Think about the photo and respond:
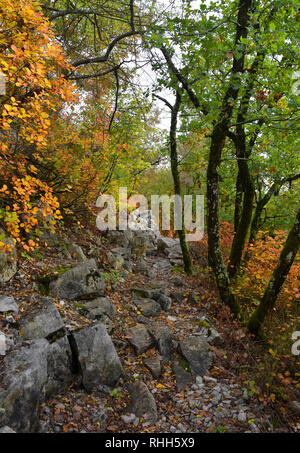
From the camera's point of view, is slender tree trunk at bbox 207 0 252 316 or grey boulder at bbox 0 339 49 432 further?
slender tree trunk at bbox 207 0 252 316

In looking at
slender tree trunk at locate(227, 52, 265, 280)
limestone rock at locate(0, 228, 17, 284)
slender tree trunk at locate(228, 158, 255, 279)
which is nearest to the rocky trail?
limestone rock at locate(0, 228, 17, 284)

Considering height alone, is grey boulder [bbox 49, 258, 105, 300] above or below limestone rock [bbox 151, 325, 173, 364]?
above

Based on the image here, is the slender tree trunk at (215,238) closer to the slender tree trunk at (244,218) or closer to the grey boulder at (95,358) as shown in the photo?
the slender tree trunk at (244,218)

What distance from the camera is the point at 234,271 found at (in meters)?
7.75

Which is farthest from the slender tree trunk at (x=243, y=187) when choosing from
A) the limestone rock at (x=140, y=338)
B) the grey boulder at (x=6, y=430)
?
the grey boulder at (x=6, y=430)

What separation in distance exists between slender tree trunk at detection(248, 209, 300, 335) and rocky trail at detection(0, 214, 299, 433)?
1.34 feet

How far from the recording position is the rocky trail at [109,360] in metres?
3.42

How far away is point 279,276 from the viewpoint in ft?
16.3

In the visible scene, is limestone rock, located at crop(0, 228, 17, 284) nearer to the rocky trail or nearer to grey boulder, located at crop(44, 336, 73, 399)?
the rocky trail

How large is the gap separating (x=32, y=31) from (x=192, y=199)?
12841 mm

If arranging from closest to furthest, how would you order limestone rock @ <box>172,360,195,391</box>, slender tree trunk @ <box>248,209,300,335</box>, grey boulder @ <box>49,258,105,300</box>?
limestone rock @ <box>172,360,195,391</box>, slender tree trunk @ <box>248,209,300,335</box>, grey boulder @ <box>49,258,105,300</box>
